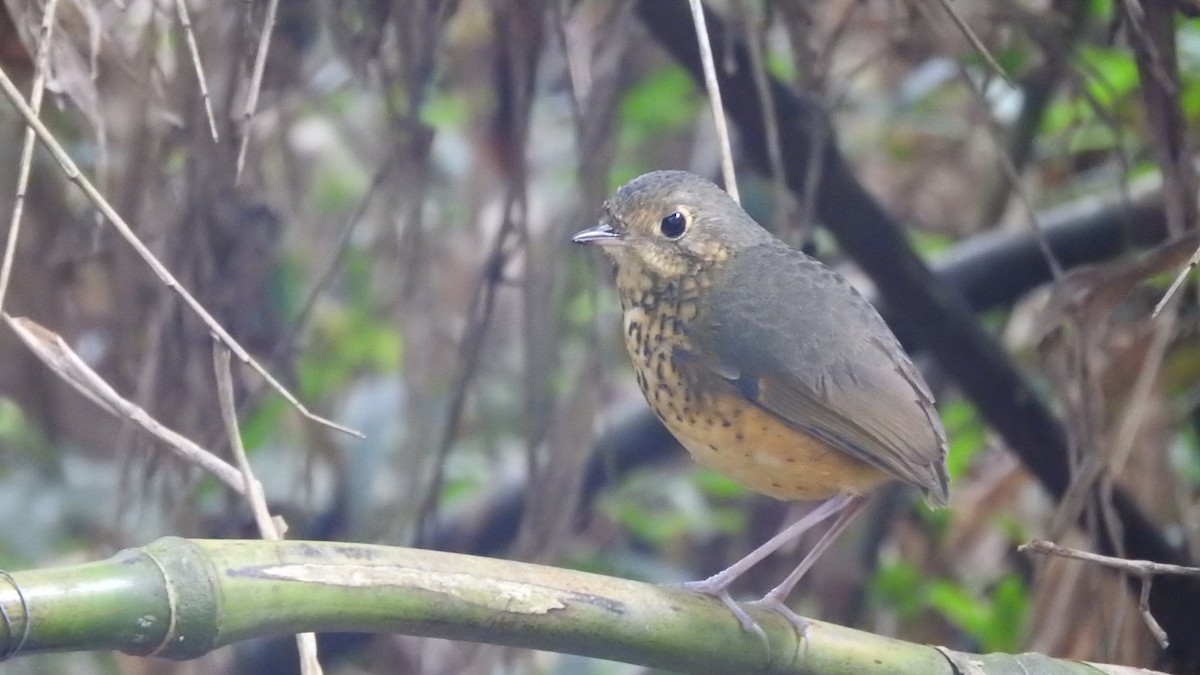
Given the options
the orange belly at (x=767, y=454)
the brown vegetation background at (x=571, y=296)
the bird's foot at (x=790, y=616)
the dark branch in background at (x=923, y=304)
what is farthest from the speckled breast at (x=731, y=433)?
the dark branch in background at (x=923, y=304)

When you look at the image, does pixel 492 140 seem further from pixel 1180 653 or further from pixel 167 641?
pixel 167 641

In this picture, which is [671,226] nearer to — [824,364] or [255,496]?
[824,364]

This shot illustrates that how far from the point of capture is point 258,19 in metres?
2.54

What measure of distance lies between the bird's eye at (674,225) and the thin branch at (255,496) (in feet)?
2.62

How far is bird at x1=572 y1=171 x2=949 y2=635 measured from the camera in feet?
7.29

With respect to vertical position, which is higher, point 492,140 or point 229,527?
point 492,140

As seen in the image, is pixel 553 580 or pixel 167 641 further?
pixel 553 580

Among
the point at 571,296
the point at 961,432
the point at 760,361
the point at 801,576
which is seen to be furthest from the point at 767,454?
the point at 571,296

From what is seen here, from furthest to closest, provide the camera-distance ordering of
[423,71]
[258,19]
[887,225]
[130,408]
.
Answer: [887,225]
[423,71]
[258,19]
[130,408]

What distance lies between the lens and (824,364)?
2.26m

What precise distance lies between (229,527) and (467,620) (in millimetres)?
1458

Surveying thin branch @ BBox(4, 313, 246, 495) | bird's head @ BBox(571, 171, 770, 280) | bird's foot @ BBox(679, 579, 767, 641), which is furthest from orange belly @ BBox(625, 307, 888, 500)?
thin branch @ BBox(4, 313, 246, 495)

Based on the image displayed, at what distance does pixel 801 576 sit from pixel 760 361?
15.7 inches

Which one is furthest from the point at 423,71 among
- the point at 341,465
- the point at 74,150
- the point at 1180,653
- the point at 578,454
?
the point at 1180,653
